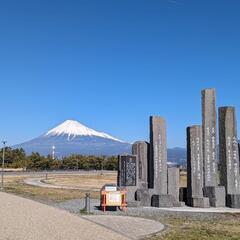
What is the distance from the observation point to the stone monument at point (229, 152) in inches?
878

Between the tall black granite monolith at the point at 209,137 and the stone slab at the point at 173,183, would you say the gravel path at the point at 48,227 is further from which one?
the tall black granite monolith at the point at 209,137

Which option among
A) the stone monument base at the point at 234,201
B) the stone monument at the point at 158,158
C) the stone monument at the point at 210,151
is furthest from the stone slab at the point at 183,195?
the stone monument base at the point at 234,201

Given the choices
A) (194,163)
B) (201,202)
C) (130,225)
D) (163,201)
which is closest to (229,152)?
(194,163)

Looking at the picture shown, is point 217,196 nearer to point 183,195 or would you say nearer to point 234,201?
point 234,201

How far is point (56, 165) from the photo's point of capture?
3903 inches

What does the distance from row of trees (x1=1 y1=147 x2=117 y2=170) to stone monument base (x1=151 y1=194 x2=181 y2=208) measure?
72505 mm

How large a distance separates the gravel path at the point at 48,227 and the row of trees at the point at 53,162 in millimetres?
77143

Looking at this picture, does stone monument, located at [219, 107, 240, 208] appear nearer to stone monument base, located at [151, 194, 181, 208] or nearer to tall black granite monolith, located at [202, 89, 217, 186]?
tall black granite monolith, located at [202, 89, 217, 186]

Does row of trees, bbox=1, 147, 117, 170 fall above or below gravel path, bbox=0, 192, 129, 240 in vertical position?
above

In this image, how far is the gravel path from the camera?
12062mm

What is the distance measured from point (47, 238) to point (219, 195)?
11.9 meters

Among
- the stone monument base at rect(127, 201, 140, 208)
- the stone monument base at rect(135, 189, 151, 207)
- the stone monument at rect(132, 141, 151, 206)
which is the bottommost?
the stone monument base at rect(127, 201, 140, 208)

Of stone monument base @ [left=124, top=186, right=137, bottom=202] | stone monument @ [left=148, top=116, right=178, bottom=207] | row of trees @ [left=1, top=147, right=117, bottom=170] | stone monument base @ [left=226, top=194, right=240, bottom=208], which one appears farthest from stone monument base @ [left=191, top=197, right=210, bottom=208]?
row of trees @ [left=1, top=147, right=117, bottom=170]

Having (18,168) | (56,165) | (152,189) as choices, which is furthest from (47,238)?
(56,165)
